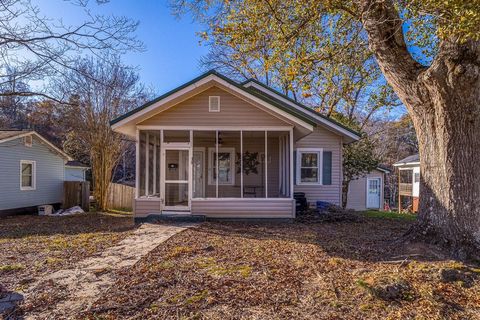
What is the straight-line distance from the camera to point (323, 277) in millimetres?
4551

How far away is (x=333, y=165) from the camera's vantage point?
1298 centimetres

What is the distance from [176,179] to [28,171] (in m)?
9.62

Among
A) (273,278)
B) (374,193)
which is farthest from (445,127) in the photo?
(374,193)

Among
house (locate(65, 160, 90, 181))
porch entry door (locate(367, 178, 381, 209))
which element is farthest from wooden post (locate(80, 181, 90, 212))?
porch entry door (locate(367, 178, 381, 209))

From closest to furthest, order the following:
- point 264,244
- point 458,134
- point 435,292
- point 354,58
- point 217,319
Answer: point 217,319, point 435,292, point 458,134, point 264,244, point 354,58

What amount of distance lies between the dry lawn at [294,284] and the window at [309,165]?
20.7 ft

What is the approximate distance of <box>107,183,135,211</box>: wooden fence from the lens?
1709cm

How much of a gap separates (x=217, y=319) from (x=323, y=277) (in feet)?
5.92

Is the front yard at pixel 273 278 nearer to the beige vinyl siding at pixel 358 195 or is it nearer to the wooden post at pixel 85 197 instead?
the wooden post at pixel 85 197

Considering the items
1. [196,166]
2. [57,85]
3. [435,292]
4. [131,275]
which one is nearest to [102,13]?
[131,275]

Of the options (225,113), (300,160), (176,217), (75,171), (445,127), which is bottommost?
(176,217)

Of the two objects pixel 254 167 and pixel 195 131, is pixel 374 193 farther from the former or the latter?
pixel 195 131

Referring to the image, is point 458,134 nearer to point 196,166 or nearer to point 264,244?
point 264,244

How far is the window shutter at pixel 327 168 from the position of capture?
12812mm
